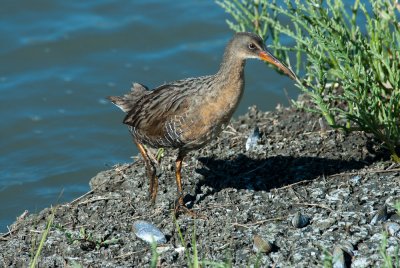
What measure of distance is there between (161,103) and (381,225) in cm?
212

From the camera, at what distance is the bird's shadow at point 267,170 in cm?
702

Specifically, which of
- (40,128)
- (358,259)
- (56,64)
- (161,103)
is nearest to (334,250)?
(358,259)

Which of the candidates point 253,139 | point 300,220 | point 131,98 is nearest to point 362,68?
point 253,139

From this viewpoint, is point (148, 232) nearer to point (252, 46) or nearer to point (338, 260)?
point (338, 260)

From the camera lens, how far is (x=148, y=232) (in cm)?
634

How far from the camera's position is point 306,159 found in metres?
7.29

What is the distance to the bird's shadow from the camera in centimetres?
702

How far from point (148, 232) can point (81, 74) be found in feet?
18.5

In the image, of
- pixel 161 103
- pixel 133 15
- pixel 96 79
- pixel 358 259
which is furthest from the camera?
pixel 133 15

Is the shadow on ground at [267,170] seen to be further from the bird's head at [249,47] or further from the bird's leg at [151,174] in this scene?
the bird's head at [249,47]

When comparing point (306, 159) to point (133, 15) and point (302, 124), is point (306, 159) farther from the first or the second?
point (133, 15)

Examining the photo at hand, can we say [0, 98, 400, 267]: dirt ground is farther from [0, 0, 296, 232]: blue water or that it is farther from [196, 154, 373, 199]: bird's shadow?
[0, 0, 296, 232]: blue water

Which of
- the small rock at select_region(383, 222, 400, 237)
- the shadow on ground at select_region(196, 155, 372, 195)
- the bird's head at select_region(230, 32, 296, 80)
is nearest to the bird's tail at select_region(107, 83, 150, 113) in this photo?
the shadow on ground at select_region(196, 155, 372, 195)

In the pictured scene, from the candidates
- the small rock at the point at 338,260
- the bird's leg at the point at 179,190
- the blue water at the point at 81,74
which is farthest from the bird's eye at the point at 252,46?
the blue water at the point at 81,74
